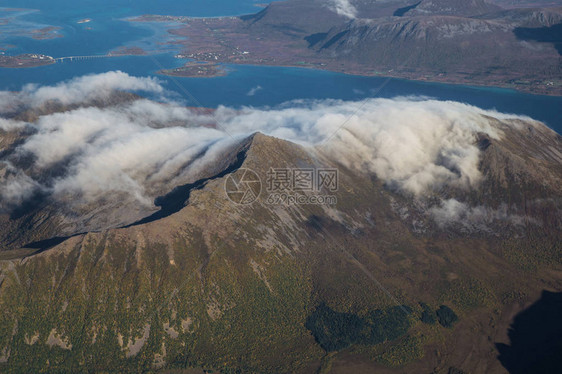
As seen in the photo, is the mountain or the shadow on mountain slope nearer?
the shadow on mountain slope

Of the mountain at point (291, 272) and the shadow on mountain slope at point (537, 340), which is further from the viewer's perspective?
the mountain at point (291, 272)

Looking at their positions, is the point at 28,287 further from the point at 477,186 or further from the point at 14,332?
the point at 477,186

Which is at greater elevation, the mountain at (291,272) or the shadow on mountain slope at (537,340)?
the mountain at (291,272)

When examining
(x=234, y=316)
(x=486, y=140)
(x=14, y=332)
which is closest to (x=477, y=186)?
(x=486, y=140)

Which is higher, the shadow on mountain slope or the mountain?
the mountain
